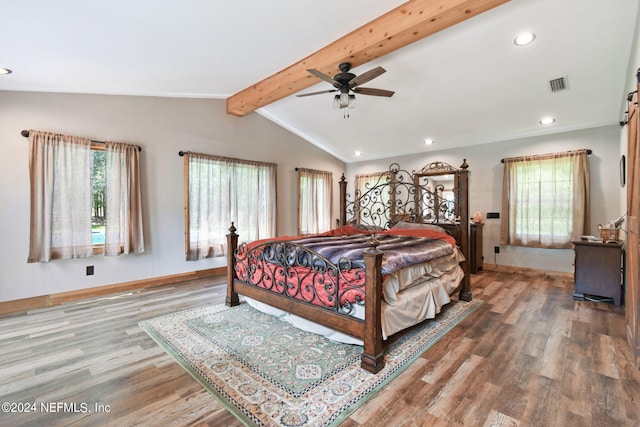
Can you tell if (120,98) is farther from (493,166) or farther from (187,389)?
(493,166)

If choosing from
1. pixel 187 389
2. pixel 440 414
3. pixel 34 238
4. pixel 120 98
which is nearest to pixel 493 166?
pixel 440 414

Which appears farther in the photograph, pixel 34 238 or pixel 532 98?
pixel 532 98

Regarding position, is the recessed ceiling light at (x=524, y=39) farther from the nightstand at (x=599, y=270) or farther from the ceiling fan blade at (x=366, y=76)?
the nightstand at (x=599, y=270)

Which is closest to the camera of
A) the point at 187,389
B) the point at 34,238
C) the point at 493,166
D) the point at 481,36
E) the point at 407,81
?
the point at 187,389

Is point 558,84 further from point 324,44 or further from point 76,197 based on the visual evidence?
A: point 76,197

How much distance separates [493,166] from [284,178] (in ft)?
13.3

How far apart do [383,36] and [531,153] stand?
3.86 m

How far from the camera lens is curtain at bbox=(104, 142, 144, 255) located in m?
3.96

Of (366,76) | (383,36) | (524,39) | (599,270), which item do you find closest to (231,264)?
(366,76)

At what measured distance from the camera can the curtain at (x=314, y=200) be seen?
6.40m

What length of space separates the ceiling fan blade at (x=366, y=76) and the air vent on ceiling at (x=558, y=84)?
7.96ft

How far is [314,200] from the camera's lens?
668cm

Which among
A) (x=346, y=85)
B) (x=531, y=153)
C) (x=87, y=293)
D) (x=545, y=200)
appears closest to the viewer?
(x=346, y=85)

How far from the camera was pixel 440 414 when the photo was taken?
169cm
